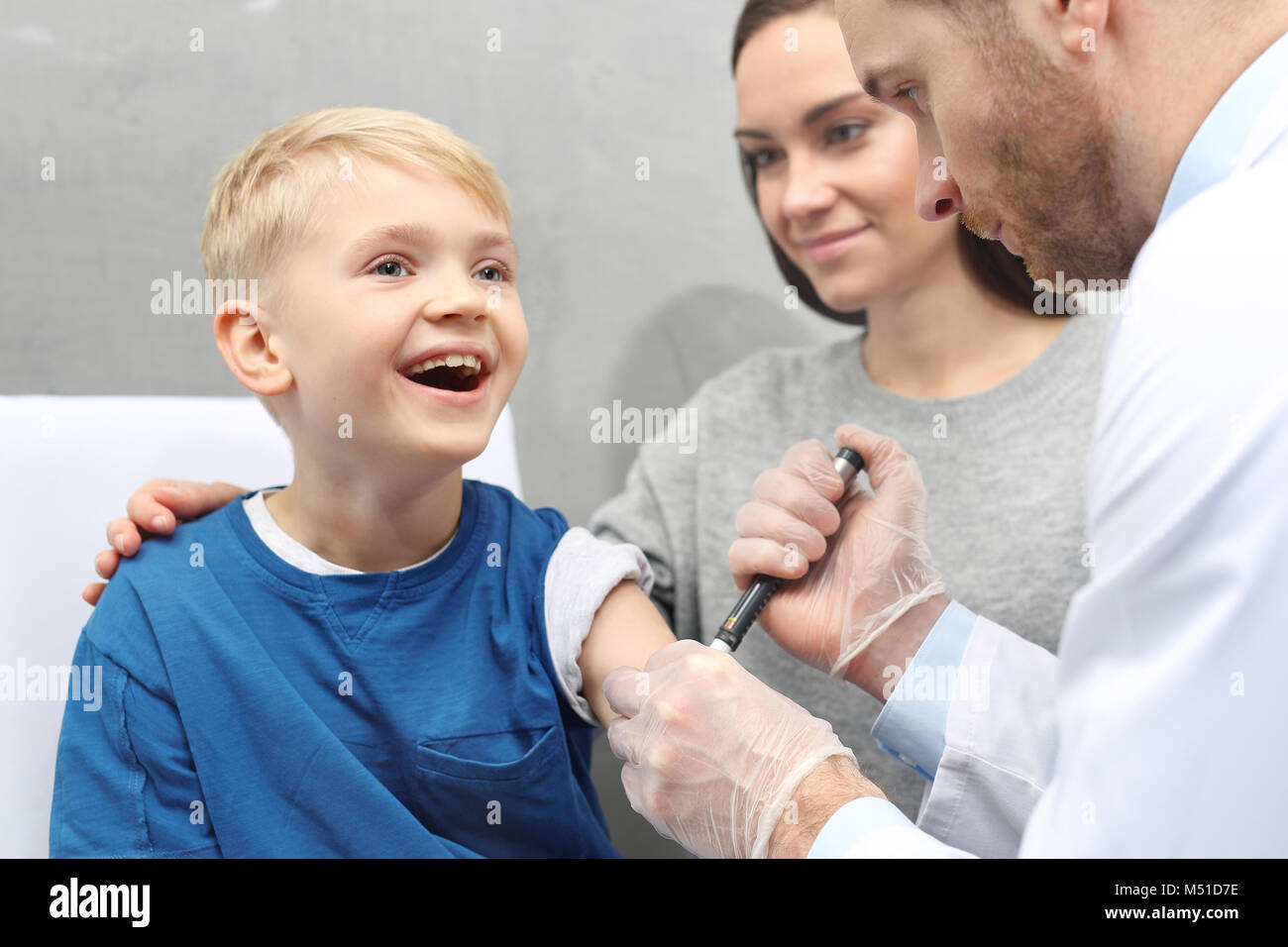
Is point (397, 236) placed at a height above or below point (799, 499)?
above

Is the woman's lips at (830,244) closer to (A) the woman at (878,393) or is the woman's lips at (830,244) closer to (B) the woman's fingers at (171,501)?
(A) the woman at (878,393)

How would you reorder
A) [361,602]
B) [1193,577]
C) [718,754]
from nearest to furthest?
[1193,577] < [718,754] < [361,602]

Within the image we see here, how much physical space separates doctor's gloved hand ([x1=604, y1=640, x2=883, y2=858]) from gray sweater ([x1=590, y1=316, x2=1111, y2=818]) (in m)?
0.46

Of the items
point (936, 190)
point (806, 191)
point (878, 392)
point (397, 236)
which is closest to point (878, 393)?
point (878, 392)

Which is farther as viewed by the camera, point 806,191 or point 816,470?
point 806,191

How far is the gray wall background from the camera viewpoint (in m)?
1.39

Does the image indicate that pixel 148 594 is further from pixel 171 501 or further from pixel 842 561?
pixel 842 561

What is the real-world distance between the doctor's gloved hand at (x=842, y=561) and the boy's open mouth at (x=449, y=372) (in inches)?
12.4

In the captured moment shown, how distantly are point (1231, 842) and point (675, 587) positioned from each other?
35.7 inches

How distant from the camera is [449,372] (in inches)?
39.2

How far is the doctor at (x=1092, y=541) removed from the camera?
1.77 ft

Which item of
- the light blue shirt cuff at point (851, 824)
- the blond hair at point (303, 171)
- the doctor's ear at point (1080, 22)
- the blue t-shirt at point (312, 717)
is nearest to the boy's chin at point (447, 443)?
the blue t-shirt at point (312, 717)

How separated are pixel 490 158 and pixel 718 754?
1.11m

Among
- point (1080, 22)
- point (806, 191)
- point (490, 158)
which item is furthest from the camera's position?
point (490, 158)
